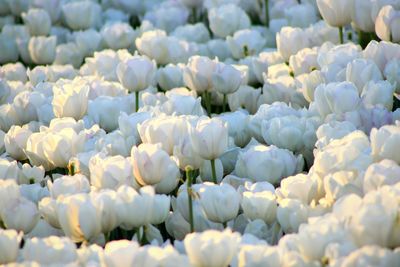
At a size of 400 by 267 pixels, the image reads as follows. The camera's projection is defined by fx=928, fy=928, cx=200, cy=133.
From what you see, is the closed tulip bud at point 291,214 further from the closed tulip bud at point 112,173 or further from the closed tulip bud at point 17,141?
the closed tulip bud at point 17,141

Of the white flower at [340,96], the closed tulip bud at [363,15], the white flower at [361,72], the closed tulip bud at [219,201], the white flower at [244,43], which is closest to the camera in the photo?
the closed tulip bud at [219,201]

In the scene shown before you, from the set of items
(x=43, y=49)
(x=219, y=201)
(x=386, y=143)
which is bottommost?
(x=43, y=49)

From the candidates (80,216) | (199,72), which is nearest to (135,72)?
(199,72)

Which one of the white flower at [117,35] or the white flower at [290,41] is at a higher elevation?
the white flower at [290,41]

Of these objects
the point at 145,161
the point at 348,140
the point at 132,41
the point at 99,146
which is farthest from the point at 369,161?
the point at 132,41

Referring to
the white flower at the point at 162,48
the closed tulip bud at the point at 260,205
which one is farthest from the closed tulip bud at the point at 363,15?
the closed tulip bud at the point at 260,205

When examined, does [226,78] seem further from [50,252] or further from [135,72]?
[50,252]

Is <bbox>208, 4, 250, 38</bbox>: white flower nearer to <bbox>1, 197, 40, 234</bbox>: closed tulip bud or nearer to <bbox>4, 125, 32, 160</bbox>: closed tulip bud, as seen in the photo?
<bbox>4, 125, 32, 160</bbox>: closed tulip bud
